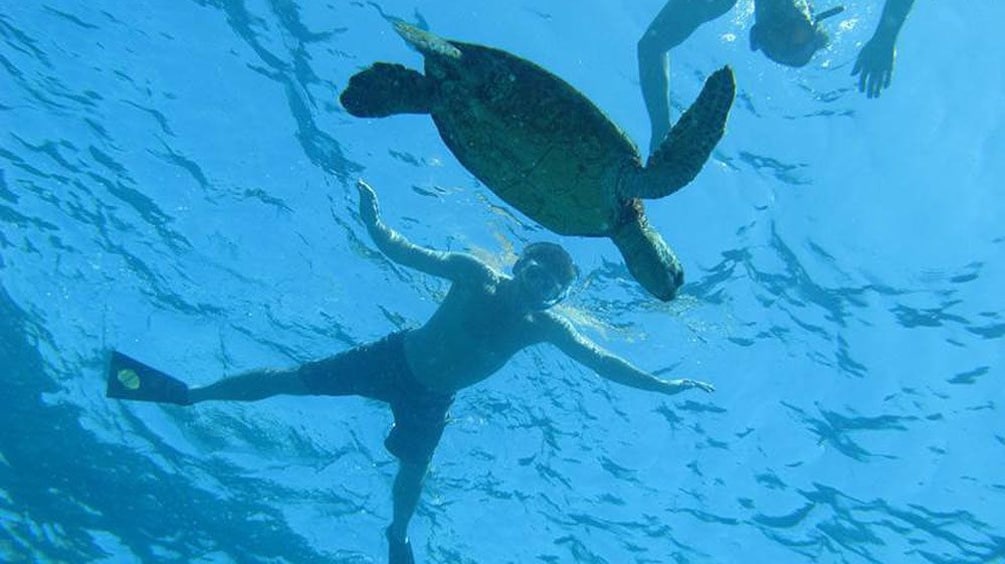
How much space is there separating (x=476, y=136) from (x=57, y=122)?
463 inches

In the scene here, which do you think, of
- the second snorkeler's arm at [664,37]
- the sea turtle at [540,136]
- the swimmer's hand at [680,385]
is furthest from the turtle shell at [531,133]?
the swimmer's hand at [680,385]

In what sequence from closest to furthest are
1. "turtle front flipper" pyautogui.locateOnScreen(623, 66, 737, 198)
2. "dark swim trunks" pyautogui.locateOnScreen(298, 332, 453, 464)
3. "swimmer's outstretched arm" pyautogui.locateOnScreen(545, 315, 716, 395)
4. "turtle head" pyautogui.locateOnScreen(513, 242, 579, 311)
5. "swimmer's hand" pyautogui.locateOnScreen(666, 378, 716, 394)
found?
"turtle front flipper" pyautogui.locateOnScreen(623, 66, 737, 198) → "swimmer's hand" pyautogui.locateOnScreen(666, 378, 716, 394) → "turtle head" pyautogui.locateOnScreen(513, 242, 579, 311) → "dark swim trunks" pyautogui.locateOnScreen(298, 332, 453, 464) → "swimmer's outstretched arm" pyautogui.locateOnScreen(545, 315, 716, 395)

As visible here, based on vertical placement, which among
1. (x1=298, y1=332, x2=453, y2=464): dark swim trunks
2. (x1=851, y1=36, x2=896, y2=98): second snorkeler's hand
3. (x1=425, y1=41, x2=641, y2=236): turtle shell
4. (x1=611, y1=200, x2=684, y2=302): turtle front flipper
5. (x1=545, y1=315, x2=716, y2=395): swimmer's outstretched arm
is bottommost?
(x1=611, y1=200, x2=684, y2=302): turtle front flipper

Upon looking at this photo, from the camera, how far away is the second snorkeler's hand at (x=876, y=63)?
5.30m

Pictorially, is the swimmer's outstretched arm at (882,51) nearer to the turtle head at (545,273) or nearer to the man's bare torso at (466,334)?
the turtle head at (545,273)

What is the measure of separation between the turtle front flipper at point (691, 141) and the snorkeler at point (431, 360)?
17.3 ft

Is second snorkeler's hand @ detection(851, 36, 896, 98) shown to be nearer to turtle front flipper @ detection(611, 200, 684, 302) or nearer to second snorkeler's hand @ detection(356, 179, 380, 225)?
turtle front flipper @ detection(611, 200, 684, 302)

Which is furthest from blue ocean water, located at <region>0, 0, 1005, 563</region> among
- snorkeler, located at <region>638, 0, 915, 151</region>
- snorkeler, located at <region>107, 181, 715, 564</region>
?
snorkeler, located at <region>107, 181, 715, 564</region>

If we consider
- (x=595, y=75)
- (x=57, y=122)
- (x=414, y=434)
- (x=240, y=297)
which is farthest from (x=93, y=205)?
(x=595, y=75)

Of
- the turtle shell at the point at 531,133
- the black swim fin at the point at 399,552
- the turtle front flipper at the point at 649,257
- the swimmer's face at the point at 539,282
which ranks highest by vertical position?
the swimmer's face at the point at 539,282

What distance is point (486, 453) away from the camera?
1476 centimetres

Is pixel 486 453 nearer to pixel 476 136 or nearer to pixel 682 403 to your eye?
pixel 682 403

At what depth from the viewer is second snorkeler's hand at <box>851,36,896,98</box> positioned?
530 cm

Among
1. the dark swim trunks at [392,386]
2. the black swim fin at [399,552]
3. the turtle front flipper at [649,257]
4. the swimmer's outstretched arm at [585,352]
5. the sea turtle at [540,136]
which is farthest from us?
the black swim fin at [399,552]
